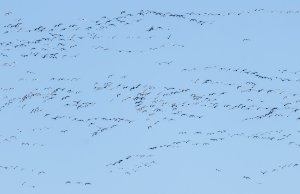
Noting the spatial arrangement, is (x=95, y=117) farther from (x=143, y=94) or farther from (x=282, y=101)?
(x=282, y=101)

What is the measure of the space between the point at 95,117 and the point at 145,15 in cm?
41

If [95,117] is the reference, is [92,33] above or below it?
above

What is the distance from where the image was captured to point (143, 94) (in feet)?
7.66

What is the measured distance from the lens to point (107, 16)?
92.6 inches

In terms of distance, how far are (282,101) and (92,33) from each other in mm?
723

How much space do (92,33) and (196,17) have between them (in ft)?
1.24

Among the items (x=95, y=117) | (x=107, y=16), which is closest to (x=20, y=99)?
(x=95, y=117)

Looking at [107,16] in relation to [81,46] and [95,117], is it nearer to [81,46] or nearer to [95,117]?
[81,46]

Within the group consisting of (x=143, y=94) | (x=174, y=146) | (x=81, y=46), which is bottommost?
(x=174, y=146)

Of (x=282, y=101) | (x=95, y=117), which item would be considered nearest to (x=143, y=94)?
(x=95, y=117)

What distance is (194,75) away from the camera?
7.64ft

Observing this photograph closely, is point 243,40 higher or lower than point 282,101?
higher

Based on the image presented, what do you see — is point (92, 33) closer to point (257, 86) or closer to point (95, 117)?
point (95, 117)

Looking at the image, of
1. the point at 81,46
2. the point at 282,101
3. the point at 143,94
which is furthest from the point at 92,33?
the point at 282,101
